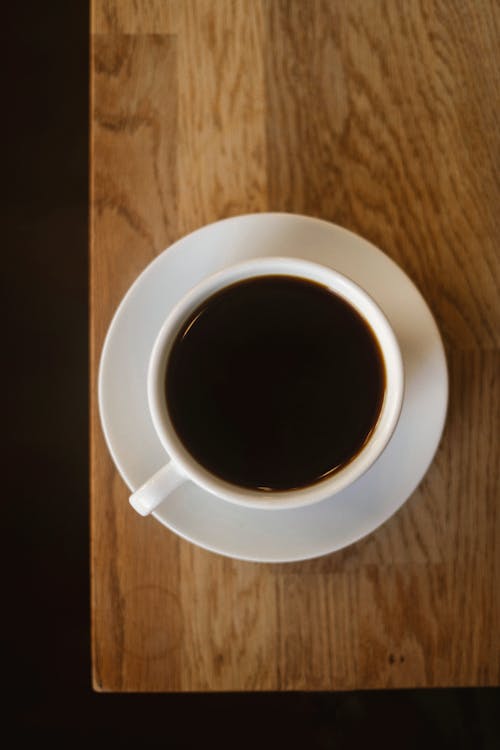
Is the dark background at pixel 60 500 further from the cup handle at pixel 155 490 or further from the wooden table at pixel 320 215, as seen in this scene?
the cup handle at pixel 155 490

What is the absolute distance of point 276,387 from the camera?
59cm

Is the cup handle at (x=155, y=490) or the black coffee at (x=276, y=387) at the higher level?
the black coffee at (x=276, y=387)

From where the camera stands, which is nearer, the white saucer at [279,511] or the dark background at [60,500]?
the white saucer at [279,511]

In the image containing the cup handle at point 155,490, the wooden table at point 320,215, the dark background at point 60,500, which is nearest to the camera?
the cup handle at point 155,490

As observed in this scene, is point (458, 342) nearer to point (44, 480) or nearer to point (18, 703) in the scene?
point (44, 480)

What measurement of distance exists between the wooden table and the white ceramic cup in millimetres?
120

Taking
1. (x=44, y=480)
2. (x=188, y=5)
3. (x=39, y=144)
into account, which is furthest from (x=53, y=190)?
(x=188, y=5)

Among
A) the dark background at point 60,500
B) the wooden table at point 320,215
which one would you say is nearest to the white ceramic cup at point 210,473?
the wooden table at point 320,215

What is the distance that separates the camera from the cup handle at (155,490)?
0.50 meters

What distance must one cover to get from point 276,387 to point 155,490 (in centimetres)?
14

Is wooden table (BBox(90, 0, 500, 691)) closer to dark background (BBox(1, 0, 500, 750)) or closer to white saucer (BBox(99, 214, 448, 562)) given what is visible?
white saucer (BBox(99, 214, 448, 562))

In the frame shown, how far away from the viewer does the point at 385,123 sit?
63cm

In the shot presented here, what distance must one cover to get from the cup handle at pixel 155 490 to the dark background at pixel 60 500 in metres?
0.65

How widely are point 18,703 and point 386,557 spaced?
811 millimetres
